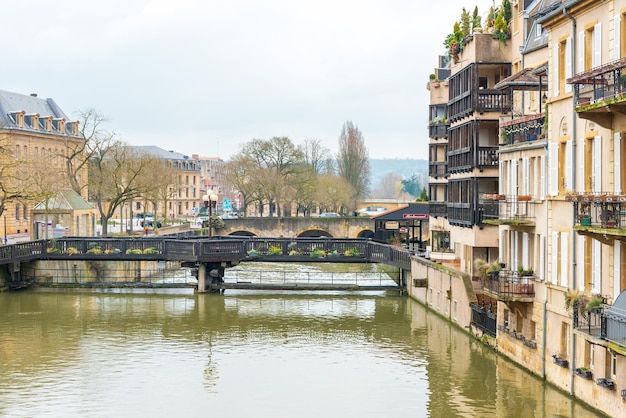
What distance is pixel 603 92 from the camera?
25.6m

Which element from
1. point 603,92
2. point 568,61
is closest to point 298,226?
point 568,61

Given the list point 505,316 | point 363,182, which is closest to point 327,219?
point 363,182

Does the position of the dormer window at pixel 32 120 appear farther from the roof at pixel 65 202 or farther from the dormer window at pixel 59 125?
the roof at pixel 65 202

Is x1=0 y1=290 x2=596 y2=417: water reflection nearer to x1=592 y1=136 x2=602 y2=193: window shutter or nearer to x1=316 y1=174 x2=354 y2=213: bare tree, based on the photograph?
x1=592 y1=136 x2=602 y2=193: window shutter

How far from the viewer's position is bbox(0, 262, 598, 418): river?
3081 centimetres

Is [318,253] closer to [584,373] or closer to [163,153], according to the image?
[584,373]

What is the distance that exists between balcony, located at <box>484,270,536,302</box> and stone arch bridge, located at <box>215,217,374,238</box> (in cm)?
7213

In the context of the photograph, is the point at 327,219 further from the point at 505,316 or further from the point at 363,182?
the point at 505,316

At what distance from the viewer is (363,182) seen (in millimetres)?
142375

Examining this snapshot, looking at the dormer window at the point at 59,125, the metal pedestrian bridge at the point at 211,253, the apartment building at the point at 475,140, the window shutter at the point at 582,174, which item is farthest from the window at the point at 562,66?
the dormer window at the point at 59,125

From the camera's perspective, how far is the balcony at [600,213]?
80.4 feet

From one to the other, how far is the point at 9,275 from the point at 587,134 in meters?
41.7

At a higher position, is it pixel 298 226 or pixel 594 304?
pixel 594 304

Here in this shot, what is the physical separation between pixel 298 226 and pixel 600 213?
83.8 meters
